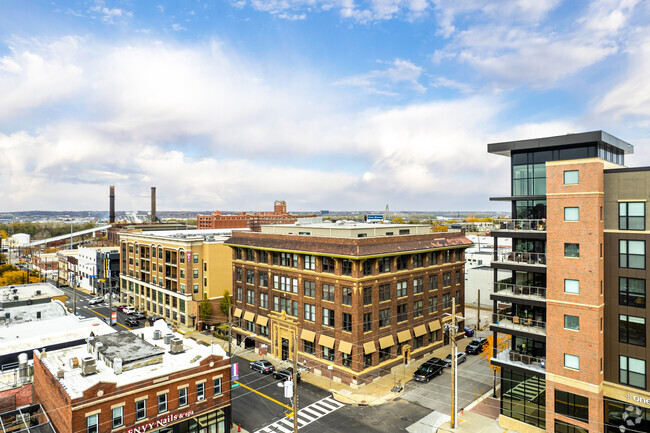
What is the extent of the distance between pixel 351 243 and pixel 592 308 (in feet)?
74.4

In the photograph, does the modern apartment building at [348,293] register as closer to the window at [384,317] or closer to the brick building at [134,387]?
the window at [384,317]

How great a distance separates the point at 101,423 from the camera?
27094 millimetres

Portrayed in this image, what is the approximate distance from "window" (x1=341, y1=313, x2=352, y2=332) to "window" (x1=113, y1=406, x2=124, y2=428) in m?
23.3

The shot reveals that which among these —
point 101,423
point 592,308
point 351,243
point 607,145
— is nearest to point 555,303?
point 592,308

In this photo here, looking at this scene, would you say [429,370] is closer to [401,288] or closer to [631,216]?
[401,288]

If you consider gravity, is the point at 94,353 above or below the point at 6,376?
above

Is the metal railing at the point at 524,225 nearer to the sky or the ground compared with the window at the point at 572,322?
nearer to the sky

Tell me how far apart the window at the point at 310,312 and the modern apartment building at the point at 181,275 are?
25896 mm

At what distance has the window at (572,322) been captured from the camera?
30.1 metres

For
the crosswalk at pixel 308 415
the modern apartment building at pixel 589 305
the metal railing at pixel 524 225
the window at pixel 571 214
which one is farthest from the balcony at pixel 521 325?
the crosswalk at pixel 308 415

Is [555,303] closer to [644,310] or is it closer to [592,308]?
[592,308]

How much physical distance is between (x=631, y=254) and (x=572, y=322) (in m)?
6.82

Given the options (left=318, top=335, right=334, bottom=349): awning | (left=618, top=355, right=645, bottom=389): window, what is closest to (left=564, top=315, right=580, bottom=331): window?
(left=618, top=355, right=645, bottom=389): window

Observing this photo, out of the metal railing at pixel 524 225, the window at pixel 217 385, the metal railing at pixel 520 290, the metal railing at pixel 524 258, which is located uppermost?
the metal railing at pixel 524 225
